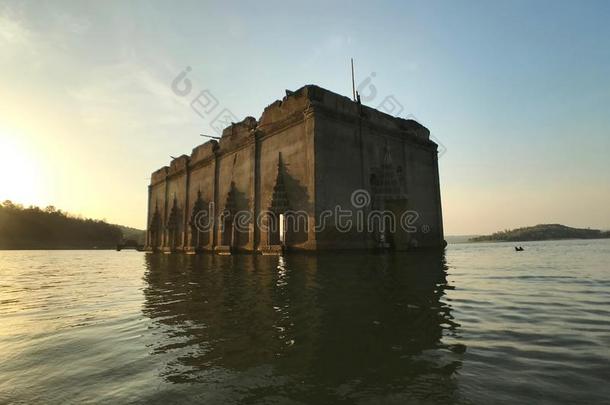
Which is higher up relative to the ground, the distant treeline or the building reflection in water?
the distant treeline

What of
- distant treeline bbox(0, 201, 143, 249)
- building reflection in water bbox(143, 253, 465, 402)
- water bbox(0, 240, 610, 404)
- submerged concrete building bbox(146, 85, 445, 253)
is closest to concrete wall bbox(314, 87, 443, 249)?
submerged concrete building bbox(146, 85, 445, 253)

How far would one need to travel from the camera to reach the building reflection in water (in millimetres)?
2791

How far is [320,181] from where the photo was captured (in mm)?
21891

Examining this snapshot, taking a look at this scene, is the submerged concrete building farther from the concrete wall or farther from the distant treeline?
the distant treeline

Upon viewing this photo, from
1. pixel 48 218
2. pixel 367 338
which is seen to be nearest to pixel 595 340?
pixel 367 338

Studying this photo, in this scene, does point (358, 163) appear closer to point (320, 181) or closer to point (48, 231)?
point (320, 181)

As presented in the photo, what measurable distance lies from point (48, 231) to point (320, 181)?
104189 millimetres

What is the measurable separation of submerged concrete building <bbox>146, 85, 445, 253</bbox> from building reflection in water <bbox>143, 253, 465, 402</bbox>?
14.6 m

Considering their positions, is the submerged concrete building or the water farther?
the submerged concrete building

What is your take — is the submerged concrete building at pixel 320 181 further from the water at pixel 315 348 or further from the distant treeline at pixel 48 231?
the distant treeline at pixel 48 231

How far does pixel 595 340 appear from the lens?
153 inches

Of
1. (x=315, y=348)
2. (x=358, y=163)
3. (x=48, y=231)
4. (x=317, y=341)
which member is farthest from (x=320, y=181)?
(x=48, y=231)

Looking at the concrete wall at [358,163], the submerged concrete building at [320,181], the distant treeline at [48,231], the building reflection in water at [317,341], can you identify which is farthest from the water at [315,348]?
the distant treeline at [48,231]

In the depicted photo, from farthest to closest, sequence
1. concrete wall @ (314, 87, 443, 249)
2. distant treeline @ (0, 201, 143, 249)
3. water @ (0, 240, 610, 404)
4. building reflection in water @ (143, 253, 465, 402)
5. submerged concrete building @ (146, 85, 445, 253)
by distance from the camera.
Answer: distant treeline @ (0, 201, 143, 249)
submerged concrete building @ (146, 85, 445, 253)
concrete wall @ (314, 87, 443, 249)
building reflection in water @ (143, 253, 465, 402)
water @ (0, 240, 610, 404)
